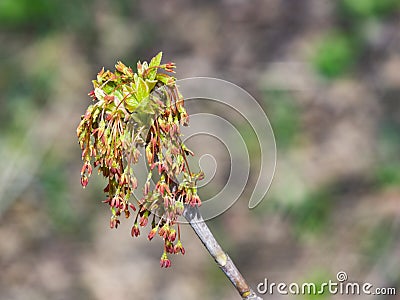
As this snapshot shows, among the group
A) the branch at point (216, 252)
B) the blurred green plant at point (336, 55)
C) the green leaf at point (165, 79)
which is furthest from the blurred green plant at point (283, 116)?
the branch at point (216, 252)

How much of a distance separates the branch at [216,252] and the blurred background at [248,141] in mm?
3556

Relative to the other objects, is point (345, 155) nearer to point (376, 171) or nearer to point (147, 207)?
point (376, 171)

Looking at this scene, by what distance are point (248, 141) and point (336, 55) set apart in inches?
57.1

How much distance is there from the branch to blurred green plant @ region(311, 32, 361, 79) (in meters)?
5.18

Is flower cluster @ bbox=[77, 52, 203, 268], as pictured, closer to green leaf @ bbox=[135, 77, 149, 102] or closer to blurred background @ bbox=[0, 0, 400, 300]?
green leaf @ bbox=[135, 77, 149, 102]

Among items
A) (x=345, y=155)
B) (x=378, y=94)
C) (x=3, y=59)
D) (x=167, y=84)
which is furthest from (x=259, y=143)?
(x=167, y=84)

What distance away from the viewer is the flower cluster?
5.08ft

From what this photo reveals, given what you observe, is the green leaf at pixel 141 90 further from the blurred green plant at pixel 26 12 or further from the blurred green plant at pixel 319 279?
the blurred green plant at pixel 26 12

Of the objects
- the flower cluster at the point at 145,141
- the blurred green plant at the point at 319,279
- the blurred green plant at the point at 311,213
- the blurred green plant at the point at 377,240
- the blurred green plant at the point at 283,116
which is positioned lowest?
the flower cluster at the point at 145,141

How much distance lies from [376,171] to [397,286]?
123cm

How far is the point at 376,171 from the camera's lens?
5730 mm

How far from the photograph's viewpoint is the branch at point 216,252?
1462 mm

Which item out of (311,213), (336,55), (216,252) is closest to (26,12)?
(336,55)

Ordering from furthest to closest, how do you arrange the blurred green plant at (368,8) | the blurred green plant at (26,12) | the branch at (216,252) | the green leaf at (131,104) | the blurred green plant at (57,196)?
the blurred green plant at (26,12) < the blurred green plant at (368,8) < the blurred green plant at (57,196) < the green leaf at (131,104) < the branch at (216,252)
